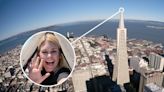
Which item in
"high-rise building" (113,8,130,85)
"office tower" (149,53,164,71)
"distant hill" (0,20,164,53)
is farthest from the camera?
"office tower" (149,53,164,71)

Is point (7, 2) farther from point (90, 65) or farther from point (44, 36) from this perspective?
point (90, 65)

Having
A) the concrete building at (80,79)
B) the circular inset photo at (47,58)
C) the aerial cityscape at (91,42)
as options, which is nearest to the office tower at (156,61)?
the aerial cityscape at (91,42)

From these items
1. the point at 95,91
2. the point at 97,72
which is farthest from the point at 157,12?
the point at 95,91

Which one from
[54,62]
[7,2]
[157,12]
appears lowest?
[54,62]

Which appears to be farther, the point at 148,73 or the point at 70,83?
the point at 148,73

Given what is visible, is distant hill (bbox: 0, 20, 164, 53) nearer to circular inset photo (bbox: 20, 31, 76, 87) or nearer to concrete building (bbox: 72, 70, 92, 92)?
circular inset photo (bbox: 20, 31, 76, 87)

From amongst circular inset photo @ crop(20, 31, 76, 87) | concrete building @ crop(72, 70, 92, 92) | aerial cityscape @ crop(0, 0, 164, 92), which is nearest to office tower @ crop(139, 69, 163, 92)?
aerial cityscape @ crop(0, 0, 164, 92)

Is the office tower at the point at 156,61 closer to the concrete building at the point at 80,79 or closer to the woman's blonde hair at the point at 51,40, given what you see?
the concrete building at the point at 80,79
